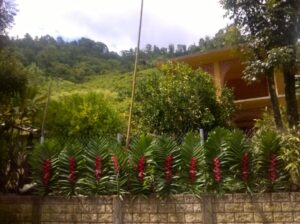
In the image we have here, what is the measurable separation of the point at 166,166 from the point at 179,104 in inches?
291

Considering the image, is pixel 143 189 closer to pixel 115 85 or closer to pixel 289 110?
pixel 289 110

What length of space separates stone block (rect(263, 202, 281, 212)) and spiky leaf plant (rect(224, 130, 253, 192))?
1.34 ft

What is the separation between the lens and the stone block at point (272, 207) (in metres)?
7.21

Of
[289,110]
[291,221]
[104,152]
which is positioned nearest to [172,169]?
[104,152]

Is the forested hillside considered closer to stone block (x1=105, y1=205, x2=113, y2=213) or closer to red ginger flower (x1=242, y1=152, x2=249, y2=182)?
stone block (x1=105, y1=205, x2=113, y2=213)

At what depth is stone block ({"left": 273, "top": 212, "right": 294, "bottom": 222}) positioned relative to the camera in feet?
23.4

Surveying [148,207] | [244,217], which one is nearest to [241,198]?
[244,217]

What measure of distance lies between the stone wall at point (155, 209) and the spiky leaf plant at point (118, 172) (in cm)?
17

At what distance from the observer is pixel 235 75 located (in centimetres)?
2292

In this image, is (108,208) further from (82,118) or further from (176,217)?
(82,118)

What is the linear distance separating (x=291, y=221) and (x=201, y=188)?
1646 millimetres

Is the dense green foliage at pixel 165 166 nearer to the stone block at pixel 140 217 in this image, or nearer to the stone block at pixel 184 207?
the stone block at pixel 184 207

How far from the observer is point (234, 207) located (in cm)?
737

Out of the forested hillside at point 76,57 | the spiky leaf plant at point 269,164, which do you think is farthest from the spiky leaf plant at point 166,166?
the forested hillside at point 76,57
